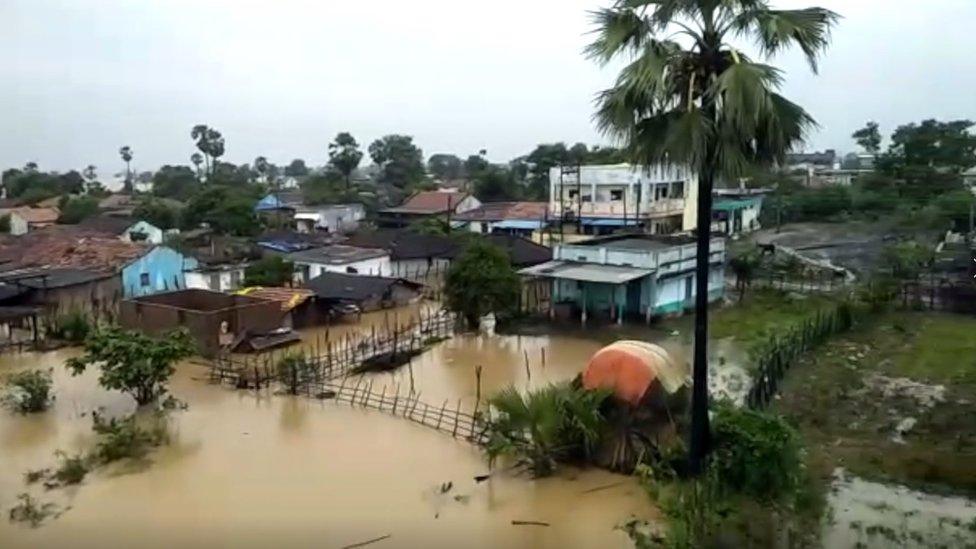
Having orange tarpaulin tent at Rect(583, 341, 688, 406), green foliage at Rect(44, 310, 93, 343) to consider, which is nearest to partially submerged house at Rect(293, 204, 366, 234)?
green foliage at Rect(44, 310, 93, 343)

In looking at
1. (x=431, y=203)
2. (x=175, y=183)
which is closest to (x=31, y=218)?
(x=175, y=183)

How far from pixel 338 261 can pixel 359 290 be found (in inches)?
219

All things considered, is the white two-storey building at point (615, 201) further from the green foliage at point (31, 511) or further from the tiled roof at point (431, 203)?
the green foliage at point (31, 511)

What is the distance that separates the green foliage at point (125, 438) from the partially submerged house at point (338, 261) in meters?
17.2

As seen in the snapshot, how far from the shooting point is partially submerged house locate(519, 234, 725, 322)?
82.9ft

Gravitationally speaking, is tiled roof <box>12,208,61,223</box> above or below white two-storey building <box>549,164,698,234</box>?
below

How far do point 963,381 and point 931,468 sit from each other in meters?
5.98

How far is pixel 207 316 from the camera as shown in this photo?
21.8 m

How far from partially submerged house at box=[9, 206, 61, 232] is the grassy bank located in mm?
45907

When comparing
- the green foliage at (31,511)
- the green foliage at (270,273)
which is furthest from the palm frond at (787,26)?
the green foliage at (270,273)

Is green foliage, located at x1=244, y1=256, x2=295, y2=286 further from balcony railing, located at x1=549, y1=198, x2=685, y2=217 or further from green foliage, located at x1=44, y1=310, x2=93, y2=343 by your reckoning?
balcony railing, located at x1=549, y1=198, x2=685, y2=217

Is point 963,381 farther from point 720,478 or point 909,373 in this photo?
point 720,478

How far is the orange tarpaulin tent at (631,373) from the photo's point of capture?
40.6ft

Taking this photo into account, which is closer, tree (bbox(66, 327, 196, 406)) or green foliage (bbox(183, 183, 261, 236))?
tree (bbox(66, 327, 196, 406))
